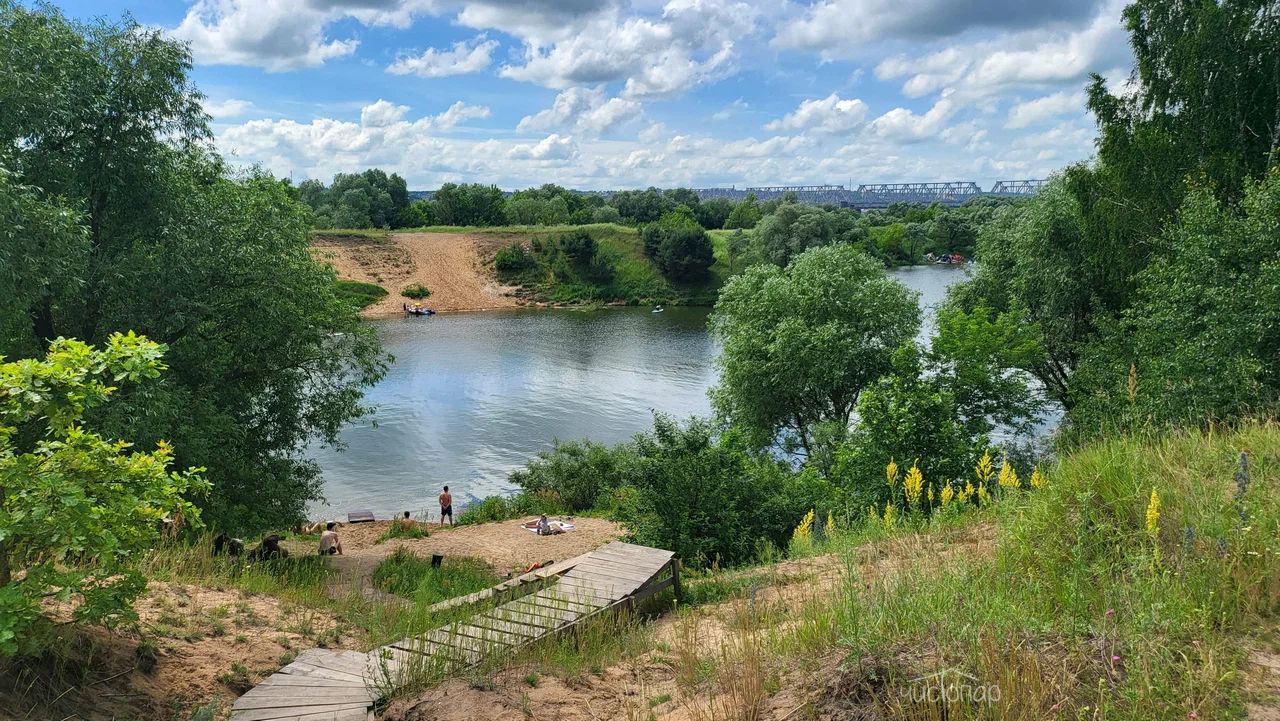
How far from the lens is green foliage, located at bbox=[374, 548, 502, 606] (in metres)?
12.5

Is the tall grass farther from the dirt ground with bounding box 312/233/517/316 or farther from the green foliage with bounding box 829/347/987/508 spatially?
the dirt ground with bounding box 312/233/517/316

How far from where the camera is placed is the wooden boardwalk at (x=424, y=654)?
18.0 feet

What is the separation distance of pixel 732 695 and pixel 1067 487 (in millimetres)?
3673

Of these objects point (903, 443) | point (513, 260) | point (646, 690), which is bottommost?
point (903, 443)

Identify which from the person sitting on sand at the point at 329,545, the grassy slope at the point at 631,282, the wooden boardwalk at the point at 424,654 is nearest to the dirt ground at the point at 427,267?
the grassy slope at the point at 631,282

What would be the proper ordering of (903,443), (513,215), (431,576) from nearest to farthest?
1. (431,576)
2. (903,443)
3. (513,215)

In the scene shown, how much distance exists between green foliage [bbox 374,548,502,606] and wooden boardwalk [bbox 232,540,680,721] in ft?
13.9

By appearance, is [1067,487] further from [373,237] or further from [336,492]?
[373,237]

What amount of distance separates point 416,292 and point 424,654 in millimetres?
80483

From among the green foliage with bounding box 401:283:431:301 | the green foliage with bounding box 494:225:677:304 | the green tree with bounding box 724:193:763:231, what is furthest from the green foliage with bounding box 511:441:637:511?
the green tree with bounding box 724:193:763:231

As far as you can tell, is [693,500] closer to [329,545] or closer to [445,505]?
[329,545]

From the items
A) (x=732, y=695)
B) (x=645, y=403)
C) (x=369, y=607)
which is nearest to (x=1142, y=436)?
(x=732, y=695)

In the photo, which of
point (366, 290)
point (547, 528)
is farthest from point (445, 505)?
point (366, 290)

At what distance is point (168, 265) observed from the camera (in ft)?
45.3
